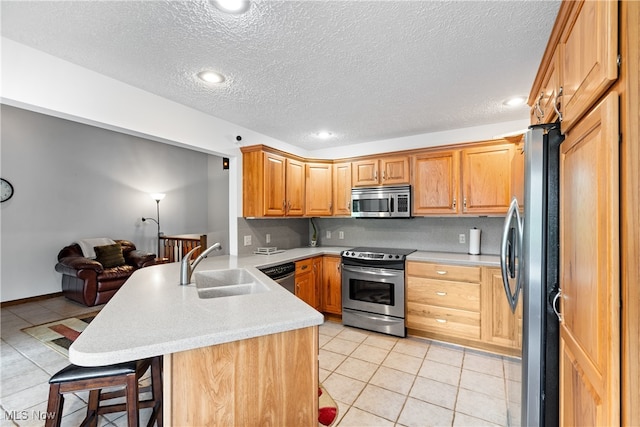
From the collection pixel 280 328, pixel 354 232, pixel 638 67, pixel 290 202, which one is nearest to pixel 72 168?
pixel 290 202

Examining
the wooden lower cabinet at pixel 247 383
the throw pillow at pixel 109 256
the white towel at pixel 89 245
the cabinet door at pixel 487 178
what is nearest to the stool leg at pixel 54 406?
the wooden lower cabinet at pixel 247 383

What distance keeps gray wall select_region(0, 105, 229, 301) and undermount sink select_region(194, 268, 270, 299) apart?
14.3 ft

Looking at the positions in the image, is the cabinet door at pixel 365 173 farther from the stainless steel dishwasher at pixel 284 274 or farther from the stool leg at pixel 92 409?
the stool leg at pixel 92 409

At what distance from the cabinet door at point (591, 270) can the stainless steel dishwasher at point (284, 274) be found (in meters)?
2.23

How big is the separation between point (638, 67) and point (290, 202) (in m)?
3.12

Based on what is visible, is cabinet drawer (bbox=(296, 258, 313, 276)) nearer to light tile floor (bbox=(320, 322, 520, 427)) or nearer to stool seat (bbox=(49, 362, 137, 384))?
light tile floor (bbox=(320, 322, 520, 427))

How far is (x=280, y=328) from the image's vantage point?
1.16 meters

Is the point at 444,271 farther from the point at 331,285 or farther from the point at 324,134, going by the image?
the point at 324,134

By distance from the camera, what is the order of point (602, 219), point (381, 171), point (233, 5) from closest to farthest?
point (602, 219), point (233, 5), point (381, 171)

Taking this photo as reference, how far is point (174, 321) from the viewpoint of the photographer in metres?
1.19

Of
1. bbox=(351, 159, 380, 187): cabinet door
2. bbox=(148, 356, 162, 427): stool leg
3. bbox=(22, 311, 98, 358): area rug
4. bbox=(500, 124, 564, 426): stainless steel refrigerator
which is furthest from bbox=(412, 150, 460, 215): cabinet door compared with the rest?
bbox=(22, 311, 98, 358): area rug

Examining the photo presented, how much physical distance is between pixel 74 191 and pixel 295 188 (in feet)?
14.1

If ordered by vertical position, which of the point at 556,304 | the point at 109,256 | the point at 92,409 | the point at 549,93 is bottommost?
the point at 92,409

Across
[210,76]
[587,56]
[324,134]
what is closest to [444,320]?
[324,134]
